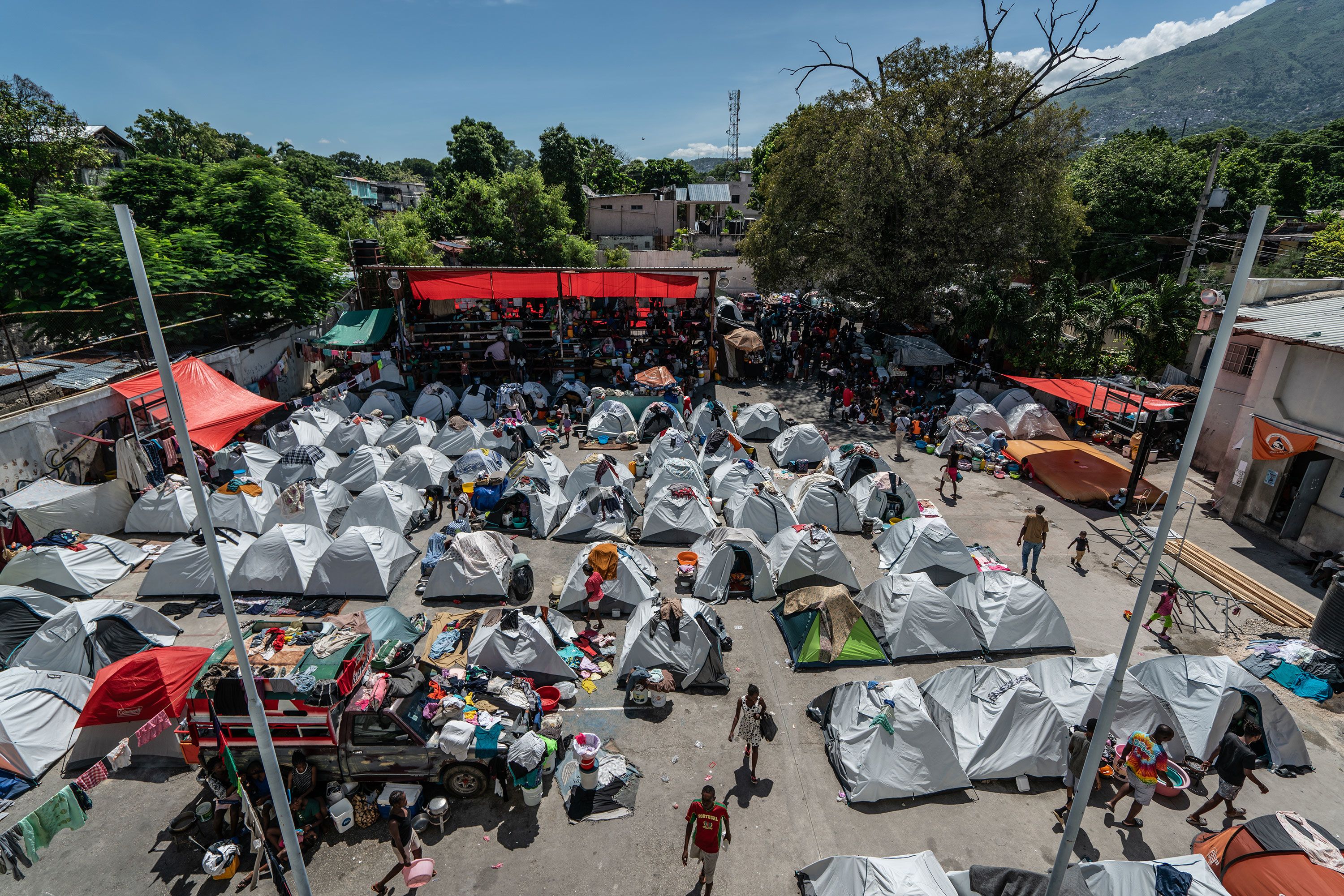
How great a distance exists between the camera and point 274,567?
13234 millimetres

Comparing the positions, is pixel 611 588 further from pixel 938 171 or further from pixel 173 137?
pixel 173 137

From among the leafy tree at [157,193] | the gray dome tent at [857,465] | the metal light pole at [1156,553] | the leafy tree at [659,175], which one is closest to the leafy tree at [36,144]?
the leafy tree at [157,193]

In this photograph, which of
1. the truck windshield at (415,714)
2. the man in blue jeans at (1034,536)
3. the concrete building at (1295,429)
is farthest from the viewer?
the concrete building at (1295,429)

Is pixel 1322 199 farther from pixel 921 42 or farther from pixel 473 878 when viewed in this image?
pixel 473 878

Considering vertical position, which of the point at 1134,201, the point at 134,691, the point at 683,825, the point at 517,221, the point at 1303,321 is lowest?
the point at 683,825

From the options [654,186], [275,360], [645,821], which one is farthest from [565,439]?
[654,186]

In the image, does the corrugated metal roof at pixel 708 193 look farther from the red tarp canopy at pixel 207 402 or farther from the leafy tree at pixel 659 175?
the red tarp canopy at pixel 207 402

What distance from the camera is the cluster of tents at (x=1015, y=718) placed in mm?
8898

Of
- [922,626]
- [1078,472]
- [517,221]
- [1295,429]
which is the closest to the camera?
[922,626]

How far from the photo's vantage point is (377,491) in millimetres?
15352

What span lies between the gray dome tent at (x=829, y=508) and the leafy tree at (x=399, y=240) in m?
31.8

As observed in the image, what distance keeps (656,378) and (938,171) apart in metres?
14.1

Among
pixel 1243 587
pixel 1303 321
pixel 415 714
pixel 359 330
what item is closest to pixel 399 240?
pixel 359 330

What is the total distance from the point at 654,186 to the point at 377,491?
8182cm
